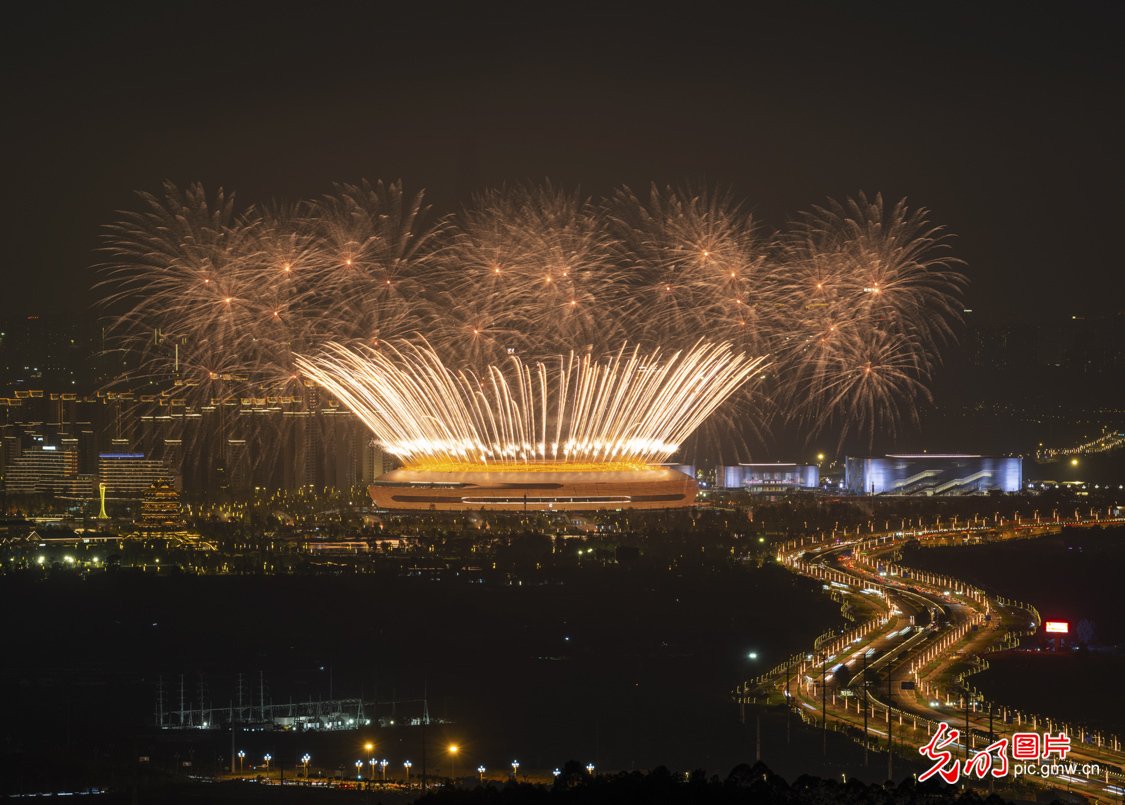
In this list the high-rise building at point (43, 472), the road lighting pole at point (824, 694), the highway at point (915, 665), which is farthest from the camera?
the high-rise building at point (43, 472)

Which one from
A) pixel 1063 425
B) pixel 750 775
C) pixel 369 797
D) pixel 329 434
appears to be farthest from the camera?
pixel 1063 425

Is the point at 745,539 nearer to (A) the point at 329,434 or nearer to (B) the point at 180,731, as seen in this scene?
(B) the point at 180,731

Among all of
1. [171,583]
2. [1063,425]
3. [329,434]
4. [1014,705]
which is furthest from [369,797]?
[1063,425]

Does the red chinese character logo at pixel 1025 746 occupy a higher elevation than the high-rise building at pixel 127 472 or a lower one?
lower

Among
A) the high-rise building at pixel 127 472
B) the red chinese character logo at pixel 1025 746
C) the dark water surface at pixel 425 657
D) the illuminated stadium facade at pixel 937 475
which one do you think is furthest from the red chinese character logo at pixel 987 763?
the high-rise building at pixel 127 472

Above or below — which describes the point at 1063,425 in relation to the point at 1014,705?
above

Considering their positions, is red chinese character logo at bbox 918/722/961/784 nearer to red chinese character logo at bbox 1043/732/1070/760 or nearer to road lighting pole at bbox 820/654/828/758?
red chinese character logo at bbox 1043/732/1070/760

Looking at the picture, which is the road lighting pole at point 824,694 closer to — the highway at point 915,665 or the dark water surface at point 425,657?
the highway at point 915,665
